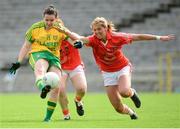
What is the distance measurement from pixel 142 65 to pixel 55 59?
59.1ft

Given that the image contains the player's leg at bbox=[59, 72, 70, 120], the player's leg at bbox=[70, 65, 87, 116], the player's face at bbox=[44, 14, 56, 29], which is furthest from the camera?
the player's leg at bbox=[70, 65, 87, 116]

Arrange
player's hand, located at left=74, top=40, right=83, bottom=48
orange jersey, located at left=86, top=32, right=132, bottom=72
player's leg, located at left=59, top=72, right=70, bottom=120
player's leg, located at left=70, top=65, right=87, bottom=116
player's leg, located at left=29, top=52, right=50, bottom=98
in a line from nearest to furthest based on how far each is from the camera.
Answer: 1. player's hand, located at left=74, top=40, right=83, bottom=48
2. player's leg, located at left=29, top=52, right=50, bottom=98
3. orange jersey, located at left=86, top=32, right=132, bottom=72
4. player's leg, located at left=59, top=72, right=70, bottom=120
5. player's leg, located at left=70, top=65, right=87, bottom=116

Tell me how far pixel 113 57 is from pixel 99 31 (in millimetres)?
623

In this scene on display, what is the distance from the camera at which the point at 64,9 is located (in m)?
34.2

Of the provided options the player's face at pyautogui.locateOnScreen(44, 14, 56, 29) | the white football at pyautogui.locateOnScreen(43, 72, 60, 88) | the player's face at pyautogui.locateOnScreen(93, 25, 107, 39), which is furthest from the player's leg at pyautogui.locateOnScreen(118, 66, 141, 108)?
the player's face at pyautogui.locateOnScreen(44, 14, 56, 29)

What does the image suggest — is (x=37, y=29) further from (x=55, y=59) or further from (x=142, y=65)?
(x=142, y=65)

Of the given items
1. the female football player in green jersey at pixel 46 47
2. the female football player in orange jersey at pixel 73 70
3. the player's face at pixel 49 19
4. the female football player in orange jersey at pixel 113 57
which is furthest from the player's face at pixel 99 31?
the female football player in orange jersey at pixel 73 70

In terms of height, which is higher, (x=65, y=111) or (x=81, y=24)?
(x=81, y=24)

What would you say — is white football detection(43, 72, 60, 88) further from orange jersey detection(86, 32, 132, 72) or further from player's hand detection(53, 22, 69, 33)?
orange jersey detection(86, 32, 132, 72)

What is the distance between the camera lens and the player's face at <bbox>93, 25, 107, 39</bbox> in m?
12.8

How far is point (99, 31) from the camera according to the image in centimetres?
1288

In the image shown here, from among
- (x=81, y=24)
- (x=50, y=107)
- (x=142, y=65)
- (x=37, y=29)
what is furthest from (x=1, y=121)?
(x=81, y=24)

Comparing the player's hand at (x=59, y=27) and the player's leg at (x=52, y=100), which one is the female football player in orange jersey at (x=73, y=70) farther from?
the player's hand at (x=59, y=27)

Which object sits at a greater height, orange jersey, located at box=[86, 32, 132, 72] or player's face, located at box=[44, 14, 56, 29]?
player's face, located at box=[44, 14, 56, 29]
